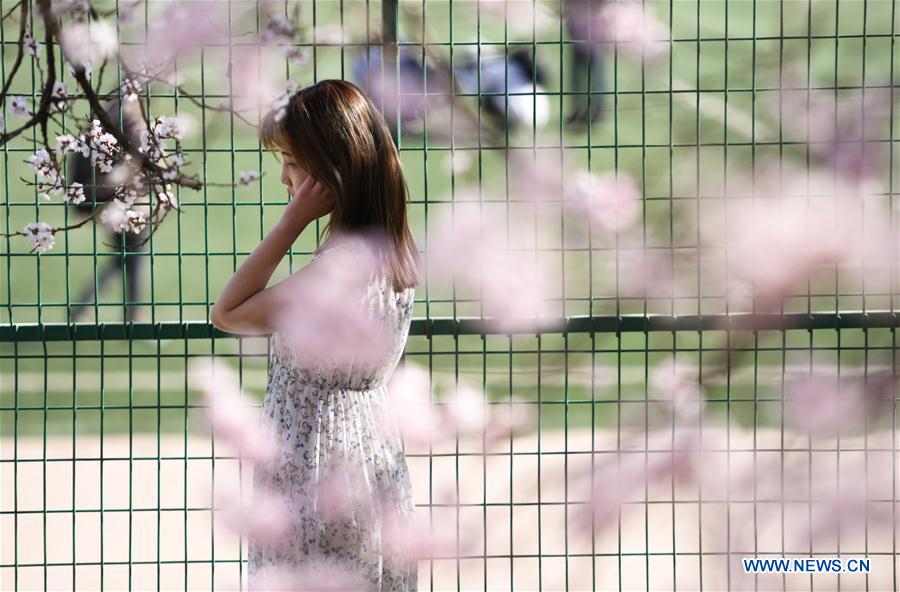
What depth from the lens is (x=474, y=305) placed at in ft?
8.64

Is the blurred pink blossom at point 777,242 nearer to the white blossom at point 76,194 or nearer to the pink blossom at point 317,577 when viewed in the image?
the pink blossom at point 317,577

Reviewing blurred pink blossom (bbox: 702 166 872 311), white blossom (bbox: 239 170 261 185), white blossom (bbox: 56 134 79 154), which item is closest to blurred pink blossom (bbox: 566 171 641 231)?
white blossom (bbox: 239 170 261 185)

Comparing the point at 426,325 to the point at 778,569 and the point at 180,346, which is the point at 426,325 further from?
the point at 180,346

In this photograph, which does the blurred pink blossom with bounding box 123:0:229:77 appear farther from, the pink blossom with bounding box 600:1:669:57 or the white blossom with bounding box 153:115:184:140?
the pink blossom with bounding box 600:1:669:57

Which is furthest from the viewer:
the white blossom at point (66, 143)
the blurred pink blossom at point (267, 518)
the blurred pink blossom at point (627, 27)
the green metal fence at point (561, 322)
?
the blurred pink blossom at point (627, 27)

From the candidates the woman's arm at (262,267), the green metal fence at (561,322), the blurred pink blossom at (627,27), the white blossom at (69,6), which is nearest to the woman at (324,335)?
the woman's arm at (262,267)

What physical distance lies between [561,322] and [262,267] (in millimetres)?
807

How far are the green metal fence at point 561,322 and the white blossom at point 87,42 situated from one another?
167 millimetres

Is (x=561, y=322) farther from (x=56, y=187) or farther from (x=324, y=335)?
(x=56, y=187)

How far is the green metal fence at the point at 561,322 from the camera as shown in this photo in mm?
1050

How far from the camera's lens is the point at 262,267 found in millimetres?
2004

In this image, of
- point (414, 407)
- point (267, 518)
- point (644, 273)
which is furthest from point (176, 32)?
point (644, 273)

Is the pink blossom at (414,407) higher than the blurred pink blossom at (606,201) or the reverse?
the reverse

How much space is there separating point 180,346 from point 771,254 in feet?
25.6
